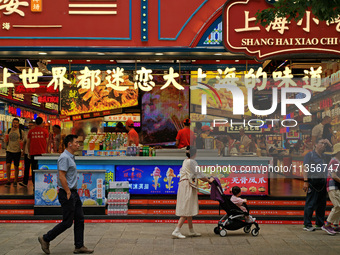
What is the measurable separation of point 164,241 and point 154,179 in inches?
119

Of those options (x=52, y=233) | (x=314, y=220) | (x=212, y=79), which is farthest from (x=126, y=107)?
(x=52, y=233)

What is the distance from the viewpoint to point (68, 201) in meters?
7.21

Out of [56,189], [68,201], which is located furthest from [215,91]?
[68,201]

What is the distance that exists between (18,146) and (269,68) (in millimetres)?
7472

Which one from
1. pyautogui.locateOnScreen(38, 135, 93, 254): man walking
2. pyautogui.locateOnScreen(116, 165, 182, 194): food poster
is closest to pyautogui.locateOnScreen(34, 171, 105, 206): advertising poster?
pyautogui.locateOnScreen(116, 165, 182, 194): food poster

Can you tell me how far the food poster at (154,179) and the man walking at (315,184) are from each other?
3203mm

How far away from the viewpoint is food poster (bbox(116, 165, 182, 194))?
11375 millimetres

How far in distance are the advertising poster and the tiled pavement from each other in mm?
639

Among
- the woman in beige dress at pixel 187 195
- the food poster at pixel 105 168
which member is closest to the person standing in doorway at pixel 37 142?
the food poster at pixel 105 168

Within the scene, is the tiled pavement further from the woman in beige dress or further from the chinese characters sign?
the chinese characters sign

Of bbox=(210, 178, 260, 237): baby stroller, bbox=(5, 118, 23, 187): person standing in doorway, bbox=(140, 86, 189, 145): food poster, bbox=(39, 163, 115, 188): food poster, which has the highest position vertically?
bbox=(140, 86, 189, 145): food poster

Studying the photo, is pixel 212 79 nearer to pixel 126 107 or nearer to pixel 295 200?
pixel 126 107

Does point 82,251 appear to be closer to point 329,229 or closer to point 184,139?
point 329,229

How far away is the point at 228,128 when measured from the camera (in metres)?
16.4
